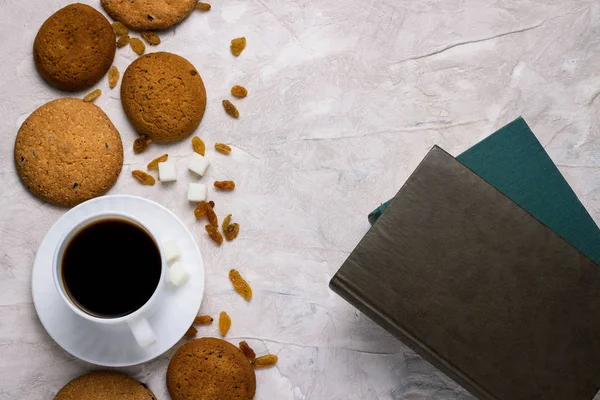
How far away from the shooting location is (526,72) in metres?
1.21

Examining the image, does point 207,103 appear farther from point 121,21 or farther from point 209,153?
point 121,21

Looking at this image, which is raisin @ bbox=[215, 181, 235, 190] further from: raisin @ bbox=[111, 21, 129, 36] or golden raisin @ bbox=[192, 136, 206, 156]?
raisin @ bbox=[111, 21, 129, 36]

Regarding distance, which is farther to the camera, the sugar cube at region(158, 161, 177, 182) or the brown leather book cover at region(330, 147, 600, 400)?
the sugar cube at region(158, 161, 177, 182)

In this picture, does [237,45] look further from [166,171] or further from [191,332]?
[191,332]

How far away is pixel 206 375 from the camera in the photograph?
3.60 ft

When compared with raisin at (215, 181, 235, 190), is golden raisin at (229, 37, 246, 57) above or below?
above

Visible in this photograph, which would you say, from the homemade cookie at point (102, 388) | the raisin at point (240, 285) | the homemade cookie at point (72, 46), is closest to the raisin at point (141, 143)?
the homemade cookie at point (72, 46)

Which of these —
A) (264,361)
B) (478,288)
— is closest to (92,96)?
(264,361)

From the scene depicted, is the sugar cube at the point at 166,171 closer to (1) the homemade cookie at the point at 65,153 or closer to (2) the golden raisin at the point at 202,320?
(1) the homemade cookie at the point at 65,153

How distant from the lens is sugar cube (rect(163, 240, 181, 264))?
3.41 feet

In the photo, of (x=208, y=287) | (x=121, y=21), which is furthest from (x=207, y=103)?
(x=208, y=287)

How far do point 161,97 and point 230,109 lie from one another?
0.35 feet

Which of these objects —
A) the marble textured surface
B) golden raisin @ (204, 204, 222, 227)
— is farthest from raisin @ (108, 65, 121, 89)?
golden raisin @ (204, 204, 222, 227)

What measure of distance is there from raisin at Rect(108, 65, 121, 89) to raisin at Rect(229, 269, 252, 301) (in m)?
0.34
